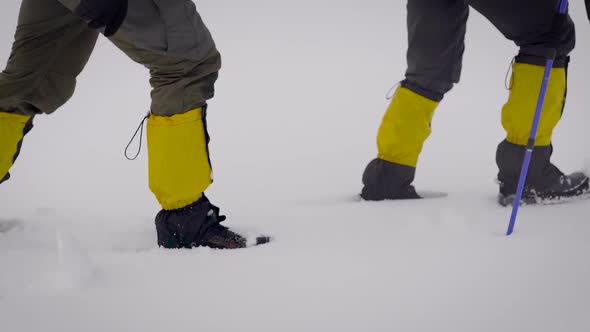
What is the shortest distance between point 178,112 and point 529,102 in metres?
1.17

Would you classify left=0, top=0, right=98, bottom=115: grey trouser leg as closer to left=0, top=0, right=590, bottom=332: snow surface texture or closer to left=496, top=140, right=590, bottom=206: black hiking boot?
left=0, top=0, right=590, bottom=332: snow surface texture

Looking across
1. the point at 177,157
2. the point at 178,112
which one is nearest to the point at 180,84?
the point at 178,112

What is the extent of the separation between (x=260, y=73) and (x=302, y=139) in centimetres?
202

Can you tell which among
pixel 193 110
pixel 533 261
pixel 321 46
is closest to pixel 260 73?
Result: pixel 321 46

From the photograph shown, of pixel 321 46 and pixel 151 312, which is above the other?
pixel 321 46

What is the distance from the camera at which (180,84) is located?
134 centimetres

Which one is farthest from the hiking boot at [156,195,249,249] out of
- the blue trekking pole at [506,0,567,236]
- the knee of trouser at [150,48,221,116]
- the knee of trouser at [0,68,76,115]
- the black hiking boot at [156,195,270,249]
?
the blue trekking pole at [506,0,567,236]

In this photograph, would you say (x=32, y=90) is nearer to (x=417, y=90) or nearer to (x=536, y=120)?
(x=417, y=90)

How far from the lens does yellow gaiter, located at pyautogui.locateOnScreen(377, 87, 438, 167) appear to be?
1921 millimetres

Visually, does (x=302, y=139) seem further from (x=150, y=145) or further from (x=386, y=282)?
(x=386, y=282)

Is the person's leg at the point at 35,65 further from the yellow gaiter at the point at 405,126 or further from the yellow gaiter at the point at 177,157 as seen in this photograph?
the yellow gaiter at the point at 405,126

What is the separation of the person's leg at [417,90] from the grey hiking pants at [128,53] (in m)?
0.82

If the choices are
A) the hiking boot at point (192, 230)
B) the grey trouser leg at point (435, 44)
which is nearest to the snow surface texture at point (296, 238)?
the hiking boot at point (192, 230)

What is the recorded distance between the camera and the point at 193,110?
137 centimetres
